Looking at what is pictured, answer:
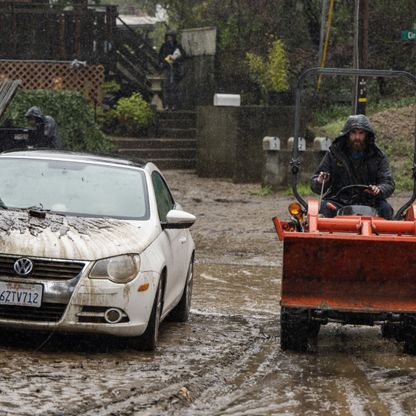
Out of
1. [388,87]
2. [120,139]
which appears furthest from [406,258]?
[388,87]

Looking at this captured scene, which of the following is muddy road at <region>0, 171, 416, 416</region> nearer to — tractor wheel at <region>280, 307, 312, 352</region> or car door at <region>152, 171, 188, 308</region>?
tractor wheel at <region>280, 307, 312, 352</region>

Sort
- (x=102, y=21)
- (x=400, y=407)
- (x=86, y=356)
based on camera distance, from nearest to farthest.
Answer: (x=400, y=407)
(x=86, y=356)
(x=102, y=21)

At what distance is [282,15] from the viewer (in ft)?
118

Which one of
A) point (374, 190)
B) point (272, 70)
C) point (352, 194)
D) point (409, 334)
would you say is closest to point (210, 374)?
point (409, 334)

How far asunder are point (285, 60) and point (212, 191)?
24.3ft

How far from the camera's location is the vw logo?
9.27 metres

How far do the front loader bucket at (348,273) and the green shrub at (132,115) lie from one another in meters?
21.5

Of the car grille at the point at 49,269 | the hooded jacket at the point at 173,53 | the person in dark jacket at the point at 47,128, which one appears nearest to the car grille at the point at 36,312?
the car grille at the point at 49,269

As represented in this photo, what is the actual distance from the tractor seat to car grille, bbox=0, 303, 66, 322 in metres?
2.90

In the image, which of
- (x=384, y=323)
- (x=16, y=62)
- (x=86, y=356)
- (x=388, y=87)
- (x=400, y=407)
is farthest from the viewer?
(x=388, y=87)

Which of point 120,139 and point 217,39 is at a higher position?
point 217,39

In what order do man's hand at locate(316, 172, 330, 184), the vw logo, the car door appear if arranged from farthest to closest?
man's hand at locate(316, 172, 330, 184) < the car door < the vw logo

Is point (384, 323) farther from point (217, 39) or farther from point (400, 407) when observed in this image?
point (217, 39)

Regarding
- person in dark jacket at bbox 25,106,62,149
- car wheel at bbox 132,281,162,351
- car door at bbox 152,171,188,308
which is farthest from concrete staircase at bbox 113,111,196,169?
car wheel at bbox 132,281,162,351
